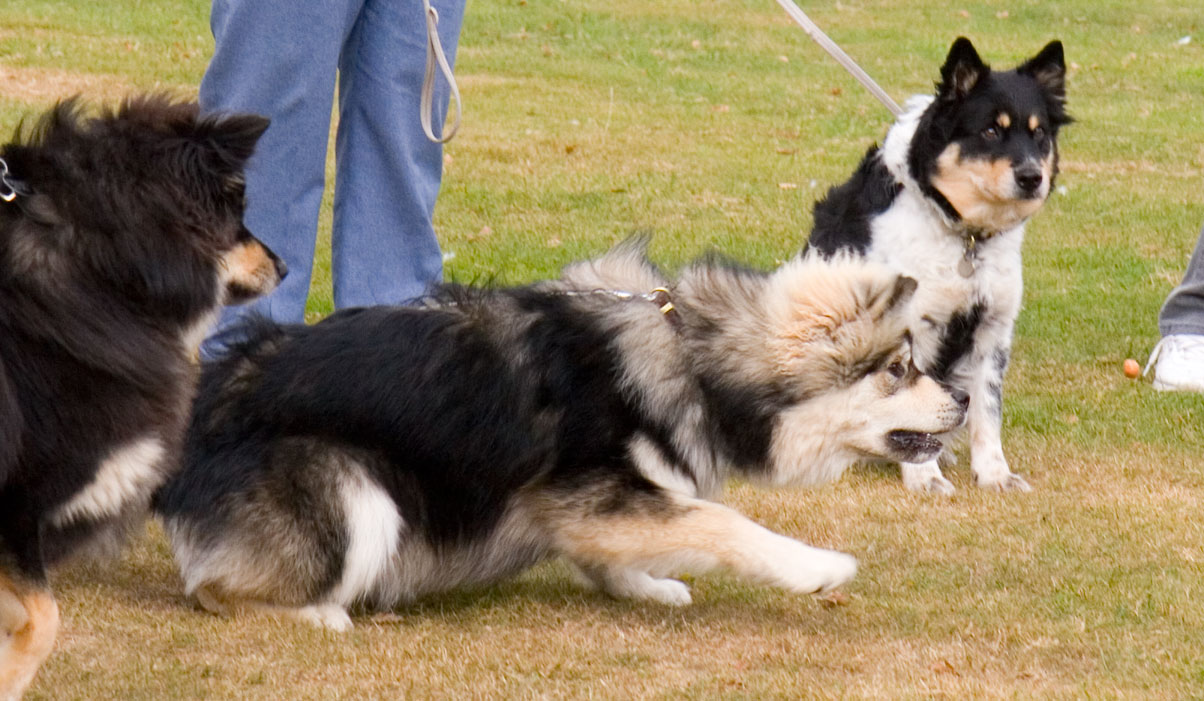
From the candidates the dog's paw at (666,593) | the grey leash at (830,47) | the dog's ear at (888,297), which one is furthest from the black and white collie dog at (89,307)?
the grey leash at (830,47)

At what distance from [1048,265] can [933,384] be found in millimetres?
4767

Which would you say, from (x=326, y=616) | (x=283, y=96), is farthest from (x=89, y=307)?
(x=283, y=96)

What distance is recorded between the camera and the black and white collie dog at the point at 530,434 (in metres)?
3.74

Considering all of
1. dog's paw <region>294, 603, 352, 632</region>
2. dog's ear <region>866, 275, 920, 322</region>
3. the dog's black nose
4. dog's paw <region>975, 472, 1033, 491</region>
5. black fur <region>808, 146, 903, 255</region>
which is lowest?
dog's paw <region>975, 472, 1033, 491</region>

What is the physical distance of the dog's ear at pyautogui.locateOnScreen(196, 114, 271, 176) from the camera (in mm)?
3096

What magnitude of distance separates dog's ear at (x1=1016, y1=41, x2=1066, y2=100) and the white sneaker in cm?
151

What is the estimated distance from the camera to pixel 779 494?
16.3 ft

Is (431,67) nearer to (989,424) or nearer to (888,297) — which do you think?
(888,297)

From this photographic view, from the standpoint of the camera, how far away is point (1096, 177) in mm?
10664

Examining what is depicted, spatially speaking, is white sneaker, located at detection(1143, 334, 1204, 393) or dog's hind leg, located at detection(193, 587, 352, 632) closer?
dog's hind leg, located at detection(193, 587, 352, 632)

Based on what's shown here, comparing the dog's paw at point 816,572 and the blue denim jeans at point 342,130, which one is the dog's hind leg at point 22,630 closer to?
the blue denim jeans at point 342,130

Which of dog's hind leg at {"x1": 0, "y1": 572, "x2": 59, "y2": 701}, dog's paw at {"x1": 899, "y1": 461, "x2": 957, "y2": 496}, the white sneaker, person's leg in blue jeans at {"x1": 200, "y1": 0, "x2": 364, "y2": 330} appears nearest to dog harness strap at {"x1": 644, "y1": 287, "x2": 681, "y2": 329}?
person's leg in blue jeans at {"x1": 200, "y1": 0, "x2": 364, "y2": 330}

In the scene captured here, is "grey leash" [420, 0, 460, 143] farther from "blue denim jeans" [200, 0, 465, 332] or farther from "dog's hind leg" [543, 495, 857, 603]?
"dog's hind leg" [543, 495, 857, 603]

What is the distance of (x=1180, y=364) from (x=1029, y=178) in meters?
1.57
